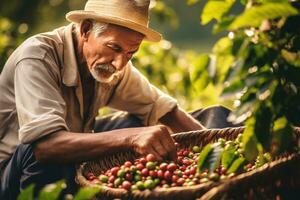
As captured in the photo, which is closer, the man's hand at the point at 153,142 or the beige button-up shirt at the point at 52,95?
the man's hand at the point at 153,142

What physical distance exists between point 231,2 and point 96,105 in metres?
1.74

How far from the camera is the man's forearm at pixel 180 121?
428 centimetres

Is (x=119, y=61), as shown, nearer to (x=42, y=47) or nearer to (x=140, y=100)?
(x=42, y=47)

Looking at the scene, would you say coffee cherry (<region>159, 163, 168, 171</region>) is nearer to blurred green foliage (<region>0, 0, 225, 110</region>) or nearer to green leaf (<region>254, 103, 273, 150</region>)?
green leaf (<region>254, 103, 273, 150</region>)

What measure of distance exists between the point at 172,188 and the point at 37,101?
106 cm

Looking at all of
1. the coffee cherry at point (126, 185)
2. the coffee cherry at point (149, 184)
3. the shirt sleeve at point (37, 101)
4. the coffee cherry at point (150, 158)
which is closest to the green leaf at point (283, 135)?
the coffee cherry at point (149, 184)

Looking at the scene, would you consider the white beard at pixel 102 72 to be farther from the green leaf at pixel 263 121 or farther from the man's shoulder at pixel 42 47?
the green leaf at pixel 263 121

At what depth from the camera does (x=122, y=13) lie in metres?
3.65

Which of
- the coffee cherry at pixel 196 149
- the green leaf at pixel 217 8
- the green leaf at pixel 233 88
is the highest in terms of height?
the green leaf at pixel 217 8

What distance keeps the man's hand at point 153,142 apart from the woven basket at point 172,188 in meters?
0.25

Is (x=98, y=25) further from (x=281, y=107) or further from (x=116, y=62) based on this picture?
(x=281, y=107)

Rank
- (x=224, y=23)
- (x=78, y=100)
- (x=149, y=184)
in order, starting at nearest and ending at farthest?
(x=224, y=23) < (x=149, y=184) < (x=78, y=100)

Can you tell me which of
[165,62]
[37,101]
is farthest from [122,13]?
[165,62]

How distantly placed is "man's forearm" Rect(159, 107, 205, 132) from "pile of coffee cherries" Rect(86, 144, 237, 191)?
3.45 ft
